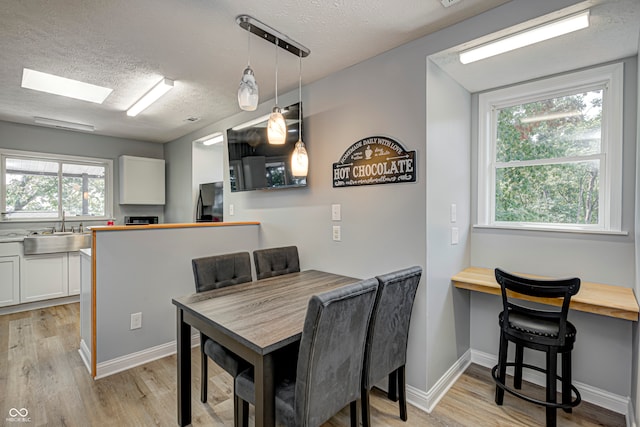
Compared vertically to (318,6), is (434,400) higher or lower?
lower

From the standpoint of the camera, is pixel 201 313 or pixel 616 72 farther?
pixel 616 72

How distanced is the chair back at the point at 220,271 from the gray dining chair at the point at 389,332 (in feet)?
3.83

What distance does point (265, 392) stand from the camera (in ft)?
4.19

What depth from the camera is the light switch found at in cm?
263

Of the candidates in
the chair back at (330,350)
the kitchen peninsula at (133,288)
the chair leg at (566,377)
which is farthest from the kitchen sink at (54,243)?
the chair leg at (566,377)

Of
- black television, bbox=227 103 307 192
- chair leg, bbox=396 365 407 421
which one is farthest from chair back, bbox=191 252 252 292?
chair leg, bbox=396 365 407 421

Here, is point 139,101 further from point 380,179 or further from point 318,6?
point 380,179

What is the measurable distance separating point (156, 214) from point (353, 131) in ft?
15.1

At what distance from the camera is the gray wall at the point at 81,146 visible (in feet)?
14.0

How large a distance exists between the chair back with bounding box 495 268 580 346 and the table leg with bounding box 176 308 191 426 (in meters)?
2.05

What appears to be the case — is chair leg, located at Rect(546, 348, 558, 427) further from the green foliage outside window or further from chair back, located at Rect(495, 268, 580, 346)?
the green foliage outside window

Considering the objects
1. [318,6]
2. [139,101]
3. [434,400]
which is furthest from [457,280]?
[139,101]

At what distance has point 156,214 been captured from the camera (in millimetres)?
5605

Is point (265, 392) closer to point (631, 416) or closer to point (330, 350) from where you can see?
point (330, 350)
